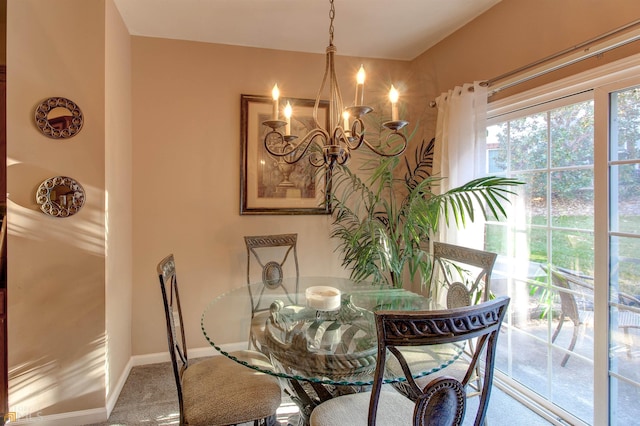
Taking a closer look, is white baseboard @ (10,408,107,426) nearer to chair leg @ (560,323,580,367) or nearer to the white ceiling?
the white ceiling

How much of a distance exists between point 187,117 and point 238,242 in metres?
1.16

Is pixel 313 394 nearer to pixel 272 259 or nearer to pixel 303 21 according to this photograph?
pixel 272 259

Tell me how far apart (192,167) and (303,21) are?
148 cm

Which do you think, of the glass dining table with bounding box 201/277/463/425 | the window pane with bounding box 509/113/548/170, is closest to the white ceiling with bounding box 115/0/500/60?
the window pane with bounding box 509/113/548/170

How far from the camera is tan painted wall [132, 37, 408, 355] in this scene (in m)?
2.79

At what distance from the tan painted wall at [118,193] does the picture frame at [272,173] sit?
0.89m

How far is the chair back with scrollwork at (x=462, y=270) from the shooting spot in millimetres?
1886

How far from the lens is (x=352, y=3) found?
2.33 m

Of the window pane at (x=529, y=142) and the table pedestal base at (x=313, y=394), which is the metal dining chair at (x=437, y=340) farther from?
the window pane at (x=529, y=142)

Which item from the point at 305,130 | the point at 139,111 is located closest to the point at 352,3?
the point at 305,130

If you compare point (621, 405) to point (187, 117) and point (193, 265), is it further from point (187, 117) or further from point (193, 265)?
point (187, 117)

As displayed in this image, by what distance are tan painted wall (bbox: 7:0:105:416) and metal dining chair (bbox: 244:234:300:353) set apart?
102 cm

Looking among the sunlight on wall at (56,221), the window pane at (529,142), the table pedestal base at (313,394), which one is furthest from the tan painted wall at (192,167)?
the window pane at (529,142)

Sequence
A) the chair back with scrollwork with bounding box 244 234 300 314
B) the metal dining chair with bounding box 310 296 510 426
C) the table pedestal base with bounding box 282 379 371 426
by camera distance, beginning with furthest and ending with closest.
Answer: the chair back with scrollwork with bounding box 244 234 300 314 → the table pedestal base with bounding box 282 379 371 426 → the metal dining chair with bounding box 310 296 510 426
